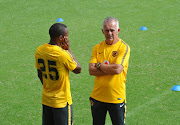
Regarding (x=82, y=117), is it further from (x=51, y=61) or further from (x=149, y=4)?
(x=149, y=4)

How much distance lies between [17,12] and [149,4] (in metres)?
6.23

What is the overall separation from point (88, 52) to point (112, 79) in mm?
5498

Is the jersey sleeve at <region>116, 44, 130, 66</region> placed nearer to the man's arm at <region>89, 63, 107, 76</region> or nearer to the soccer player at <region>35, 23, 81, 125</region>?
the man's arm at <region>89, 63, 107, 76</region>

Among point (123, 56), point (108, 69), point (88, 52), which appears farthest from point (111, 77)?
point (88, 52)

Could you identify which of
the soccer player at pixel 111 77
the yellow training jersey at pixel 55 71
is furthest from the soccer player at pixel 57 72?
the soccer player at pixel 111 77

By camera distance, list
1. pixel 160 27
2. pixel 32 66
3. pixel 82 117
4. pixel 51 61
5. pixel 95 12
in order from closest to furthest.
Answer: pixel 51 61
pixel 82 117
pixel 32 66
pixel 160 27
pixel 95 12

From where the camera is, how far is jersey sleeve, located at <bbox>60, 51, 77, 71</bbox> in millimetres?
5016

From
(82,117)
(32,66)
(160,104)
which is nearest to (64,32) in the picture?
(82,117)

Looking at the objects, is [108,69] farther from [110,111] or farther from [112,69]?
[110,111]

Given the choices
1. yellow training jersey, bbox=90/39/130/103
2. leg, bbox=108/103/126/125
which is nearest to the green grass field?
leg, bbox=108/103/126/125

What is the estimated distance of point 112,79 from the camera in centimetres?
537

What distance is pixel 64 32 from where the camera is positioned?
5.03 meters

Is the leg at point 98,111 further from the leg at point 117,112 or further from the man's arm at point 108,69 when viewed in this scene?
the man's arm at point 108,69

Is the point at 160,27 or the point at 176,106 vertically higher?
the point at 160,27
